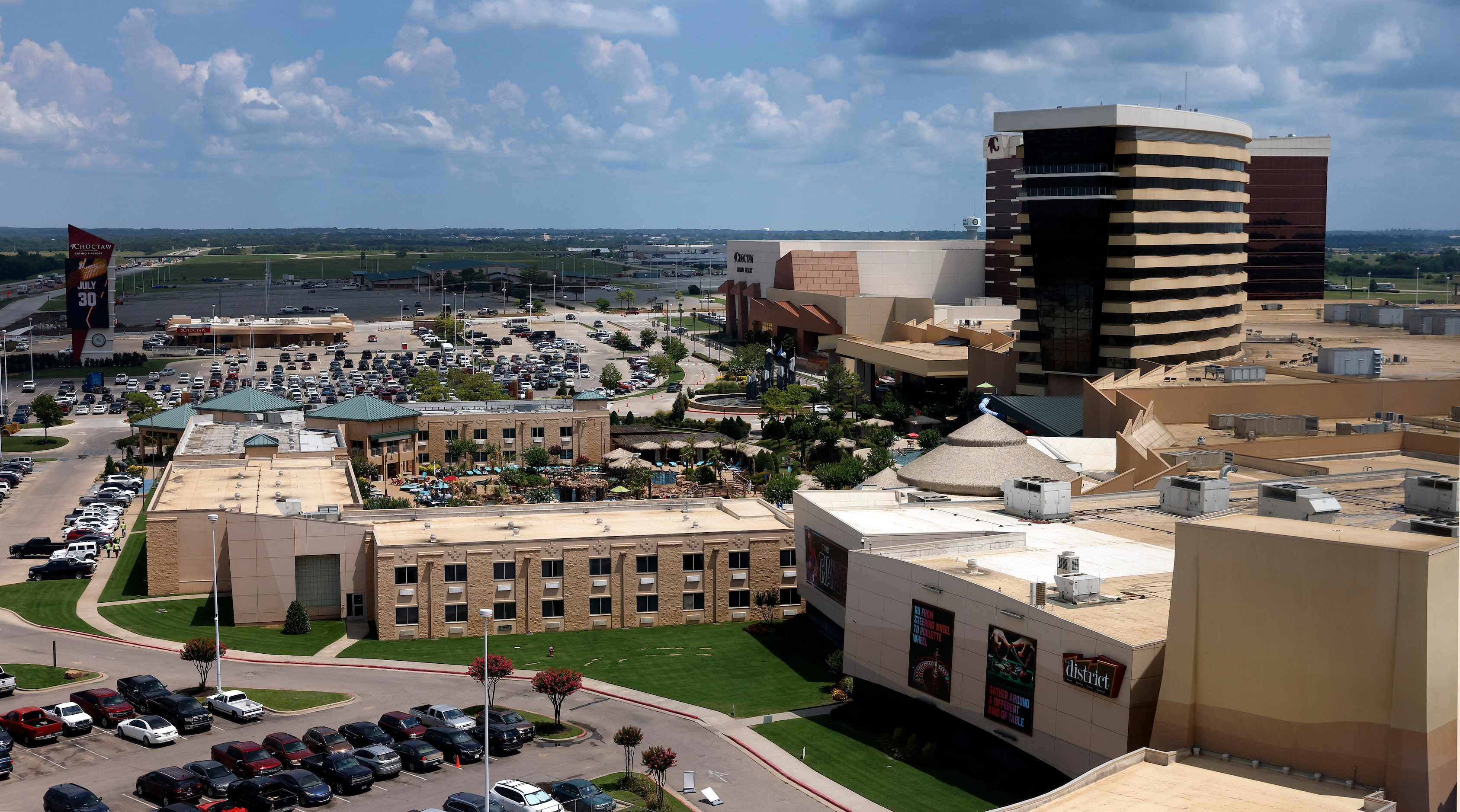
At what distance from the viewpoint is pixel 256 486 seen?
86.9 meters

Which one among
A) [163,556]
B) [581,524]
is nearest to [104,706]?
[163,556]

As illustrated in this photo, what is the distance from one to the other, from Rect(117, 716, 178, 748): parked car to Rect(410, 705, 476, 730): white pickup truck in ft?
30.5

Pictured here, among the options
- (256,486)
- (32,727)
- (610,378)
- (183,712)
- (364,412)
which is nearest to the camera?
(32,727)

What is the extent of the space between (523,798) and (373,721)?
1292cm

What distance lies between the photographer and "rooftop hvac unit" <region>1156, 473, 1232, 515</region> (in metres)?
65.9

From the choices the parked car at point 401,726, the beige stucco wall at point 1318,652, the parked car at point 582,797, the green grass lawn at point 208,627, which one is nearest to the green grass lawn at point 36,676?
the green grass lawn at point 208,627

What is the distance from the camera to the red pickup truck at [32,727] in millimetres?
53281

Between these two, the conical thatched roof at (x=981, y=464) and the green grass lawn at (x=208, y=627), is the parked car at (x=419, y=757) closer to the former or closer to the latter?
the green grass lawn at (x=208, y=627)

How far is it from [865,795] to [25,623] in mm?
46901

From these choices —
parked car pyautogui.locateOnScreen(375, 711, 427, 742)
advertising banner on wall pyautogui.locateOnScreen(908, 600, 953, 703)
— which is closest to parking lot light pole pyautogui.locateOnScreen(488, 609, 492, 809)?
parked car pyautogui.locateOnScreen(375, 711, 427, 742)

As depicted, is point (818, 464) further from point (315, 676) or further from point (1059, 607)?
point (1059, 607)

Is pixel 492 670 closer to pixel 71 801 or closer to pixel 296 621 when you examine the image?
pixel 71 801

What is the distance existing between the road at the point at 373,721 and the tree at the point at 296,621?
4.92 m

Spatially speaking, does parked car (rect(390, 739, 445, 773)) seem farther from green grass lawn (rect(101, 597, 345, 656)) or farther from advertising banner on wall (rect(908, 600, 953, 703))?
advertising banner on wall (rect(908, 600, 953, 703))
